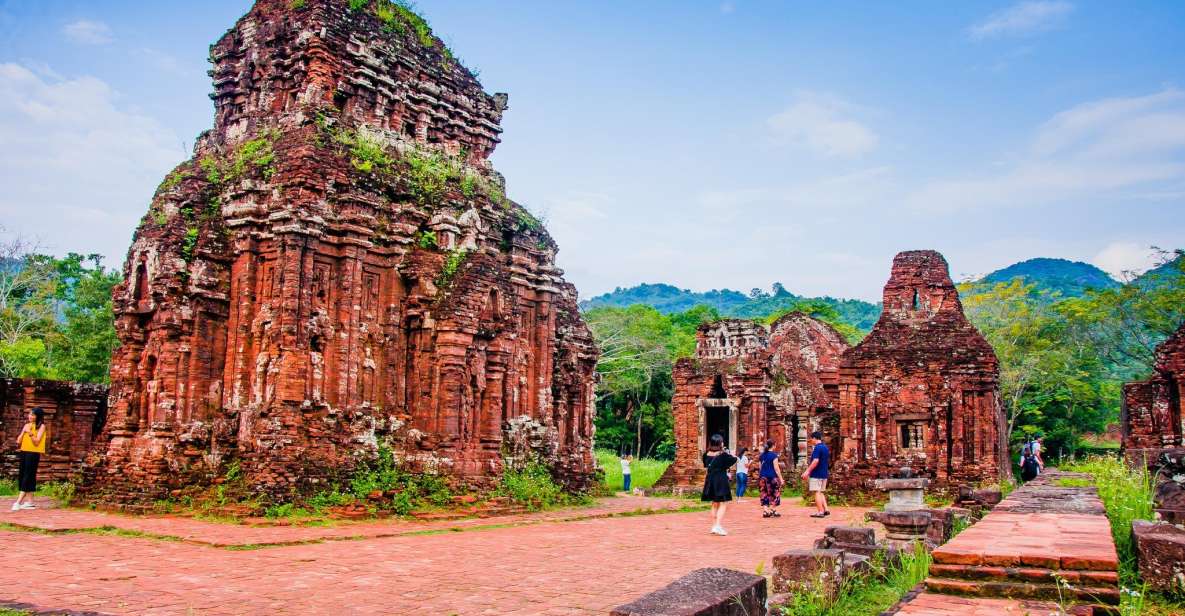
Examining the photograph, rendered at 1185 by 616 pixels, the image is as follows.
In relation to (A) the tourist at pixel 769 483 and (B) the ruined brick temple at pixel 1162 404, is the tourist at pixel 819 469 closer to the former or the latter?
(A) the tourist at pixel 769 483

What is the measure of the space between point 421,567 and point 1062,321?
1490 inches

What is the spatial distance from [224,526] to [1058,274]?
10632 cm

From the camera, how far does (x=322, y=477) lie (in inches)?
547

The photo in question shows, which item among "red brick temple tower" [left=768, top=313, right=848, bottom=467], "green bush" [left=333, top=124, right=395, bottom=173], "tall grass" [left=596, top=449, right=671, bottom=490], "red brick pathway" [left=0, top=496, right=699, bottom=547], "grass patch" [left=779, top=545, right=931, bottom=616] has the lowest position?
"tall grass" [left=596, top=449, right=671, bottom=490]

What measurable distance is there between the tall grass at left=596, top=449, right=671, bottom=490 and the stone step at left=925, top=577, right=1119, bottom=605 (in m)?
23.7

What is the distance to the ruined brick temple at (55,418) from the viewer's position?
19078mm

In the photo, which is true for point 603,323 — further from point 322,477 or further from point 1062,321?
point 322,477

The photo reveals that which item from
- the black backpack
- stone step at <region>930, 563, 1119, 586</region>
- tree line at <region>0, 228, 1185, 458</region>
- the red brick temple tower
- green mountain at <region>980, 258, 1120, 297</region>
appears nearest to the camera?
stone step at <region>930, 563, 1119, 586</region>

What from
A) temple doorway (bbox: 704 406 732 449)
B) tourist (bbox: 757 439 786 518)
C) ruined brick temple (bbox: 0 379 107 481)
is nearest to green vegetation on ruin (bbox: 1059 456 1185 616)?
tourist (bbox: 757 439 786 518)

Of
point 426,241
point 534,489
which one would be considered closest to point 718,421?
point 534,489

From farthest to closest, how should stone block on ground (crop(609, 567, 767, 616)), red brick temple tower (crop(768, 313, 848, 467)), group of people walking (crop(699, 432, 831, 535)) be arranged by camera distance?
1. red brick temple tower (crop(768, 313, 848, 467))
2. group of people walking (crop(699, 432, 831, 535))
3. stone block on ground (crop(609, 567, 767, 616))

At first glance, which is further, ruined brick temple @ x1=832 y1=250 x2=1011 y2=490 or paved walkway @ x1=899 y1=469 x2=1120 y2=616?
ruined brick temple @ x1=832 y1=250 x2=1011 y2=490

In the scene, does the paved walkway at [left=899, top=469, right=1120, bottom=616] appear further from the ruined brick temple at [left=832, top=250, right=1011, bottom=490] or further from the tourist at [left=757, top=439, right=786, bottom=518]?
the ruined brick temple at [left=832, top=250, right=1011, bottom=490]

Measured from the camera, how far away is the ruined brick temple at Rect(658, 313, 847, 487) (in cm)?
2678
